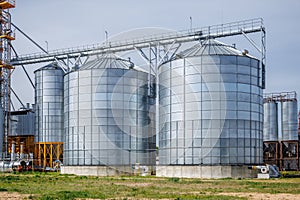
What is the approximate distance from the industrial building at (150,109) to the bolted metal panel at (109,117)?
13 centimetres

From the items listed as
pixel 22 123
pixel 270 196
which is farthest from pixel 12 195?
pixel 22 123

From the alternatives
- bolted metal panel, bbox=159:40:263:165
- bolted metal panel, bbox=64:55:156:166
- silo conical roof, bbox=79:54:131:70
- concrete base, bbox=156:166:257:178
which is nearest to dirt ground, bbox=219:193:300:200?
concrete base, bbox=156:166:257:178

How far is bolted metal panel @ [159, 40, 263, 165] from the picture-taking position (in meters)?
53.4

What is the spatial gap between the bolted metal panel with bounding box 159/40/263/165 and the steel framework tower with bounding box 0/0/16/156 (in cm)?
3497

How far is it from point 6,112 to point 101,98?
26582mm

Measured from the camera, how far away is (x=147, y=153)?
64.5 meters

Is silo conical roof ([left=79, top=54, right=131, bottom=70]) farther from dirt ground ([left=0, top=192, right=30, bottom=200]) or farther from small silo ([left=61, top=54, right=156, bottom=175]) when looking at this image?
dirt ground ([left=0, top=192, right=30, bottom=200])

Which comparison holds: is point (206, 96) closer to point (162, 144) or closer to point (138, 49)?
point (162, 144)

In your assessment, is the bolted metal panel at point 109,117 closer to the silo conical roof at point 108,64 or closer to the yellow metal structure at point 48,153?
the silo conical roof at point 108,64

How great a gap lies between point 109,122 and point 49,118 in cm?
1894

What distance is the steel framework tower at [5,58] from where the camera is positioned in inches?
3124

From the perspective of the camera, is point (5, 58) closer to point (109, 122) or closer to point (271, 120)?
point (109, 122)

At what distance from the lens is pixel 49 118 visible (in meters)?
77.5

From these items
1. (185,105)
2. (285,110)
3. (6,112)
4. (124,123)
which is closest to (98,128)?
(124,123)
